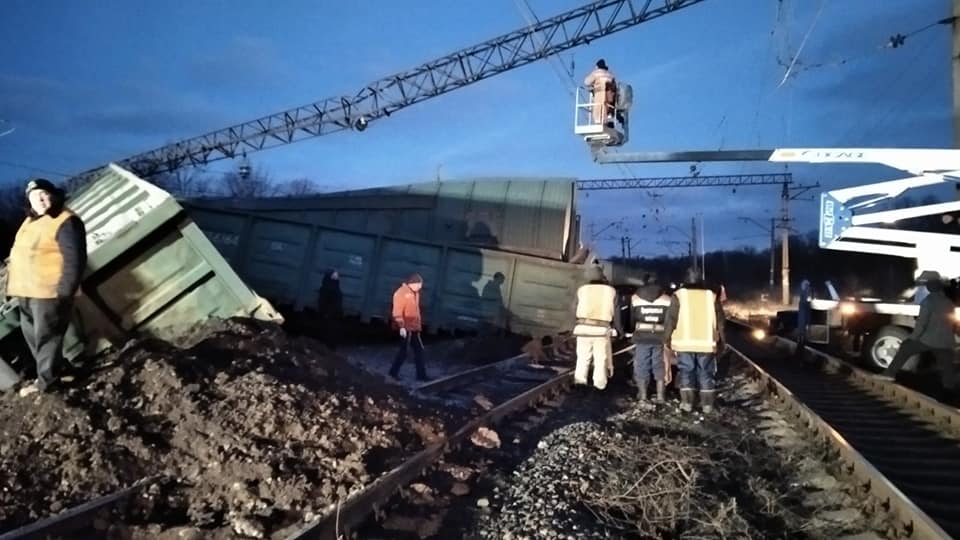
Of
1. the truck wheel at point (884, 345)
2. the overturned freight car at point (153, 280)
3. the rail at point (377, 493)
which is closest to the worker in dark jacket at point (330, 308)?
the overturned freight car at point (153, 280)

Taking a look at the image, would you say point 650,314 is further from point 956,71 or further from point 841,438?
point 956,71

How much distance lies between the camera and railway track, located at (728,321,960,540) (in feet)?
17.6

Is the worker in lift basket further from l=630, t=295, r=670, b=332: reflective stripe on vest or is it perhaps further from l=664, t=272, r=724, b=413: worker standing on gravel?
l=664, t=272, r=724, b=413: worker standing on gravel

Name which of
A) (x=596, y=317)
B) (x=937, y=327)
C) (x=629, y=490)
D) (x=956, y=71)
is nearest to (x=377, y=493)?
(x=629, y=490)

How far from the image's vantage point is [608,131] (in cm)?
1515

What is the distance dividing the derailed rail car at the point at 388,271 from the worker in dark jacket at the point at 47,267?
9756 millimetres

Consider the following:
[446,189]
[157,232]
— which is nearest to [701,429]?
[157,232]

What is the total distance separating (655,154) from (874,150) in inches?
157

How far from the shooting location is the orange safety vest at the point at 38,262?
639cm

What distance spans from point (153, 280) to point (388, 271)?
8.59 metres

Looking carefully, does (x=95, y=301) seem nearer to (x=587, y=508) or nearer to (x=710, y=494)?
(x=587, y=508)

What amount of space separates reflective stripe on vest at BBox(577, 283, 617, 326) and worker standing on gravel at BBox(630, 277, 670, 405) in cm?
33

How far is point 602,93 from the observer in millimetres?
14922

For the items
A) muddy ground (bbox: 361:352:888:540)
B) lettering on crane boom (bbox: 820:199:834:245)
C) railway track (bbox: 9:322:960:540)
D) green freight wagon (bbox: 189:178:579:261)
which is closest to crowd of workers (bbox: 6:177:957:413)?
railway track (bbox: 9:322:960:540)
